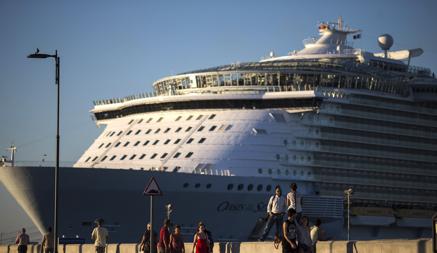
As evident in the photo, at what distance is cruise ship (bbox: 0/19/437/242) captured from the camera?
171ft

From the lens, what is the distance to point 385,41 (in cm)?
7750

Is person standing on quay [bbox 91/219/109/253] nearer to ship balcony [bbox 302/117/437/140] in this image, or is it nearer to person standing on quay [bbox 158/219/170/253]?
person standing on quay [bbox 158/219/170/253]

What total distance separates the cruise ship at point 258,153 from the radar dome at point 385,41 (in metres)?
5.95

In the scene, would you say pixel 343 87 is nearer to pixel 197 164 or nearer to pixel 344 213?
pixel 344 213

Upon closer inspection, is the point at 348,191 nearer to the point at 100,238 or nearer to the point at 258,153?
the point at 258,153

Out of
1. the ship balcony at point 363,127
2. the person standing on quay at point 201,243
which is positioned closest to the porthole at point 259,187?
the ship balcony at point 363,127

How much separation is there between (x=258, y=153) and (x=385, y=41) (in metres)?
24.0

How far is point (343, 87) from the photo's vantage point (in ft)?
207

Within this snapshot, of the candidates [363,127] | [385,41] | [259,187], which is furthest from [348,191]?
[385,41]

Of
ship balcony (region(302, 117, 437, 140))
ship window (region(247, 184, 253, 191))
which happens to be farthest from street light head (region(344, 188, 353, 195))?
ship window (region(247, 184, 253, 191))

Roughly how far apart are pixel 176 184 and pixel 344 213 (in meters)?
10.9

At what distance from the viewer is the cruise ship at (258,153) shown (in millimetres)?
52188

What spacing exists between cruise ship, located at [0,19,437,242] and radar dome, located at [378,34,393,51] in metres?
5.95

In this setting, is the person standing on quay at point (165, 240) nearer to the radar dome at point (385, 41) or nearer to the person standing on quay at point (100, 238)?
the person standing on quay at point (100, 238)
